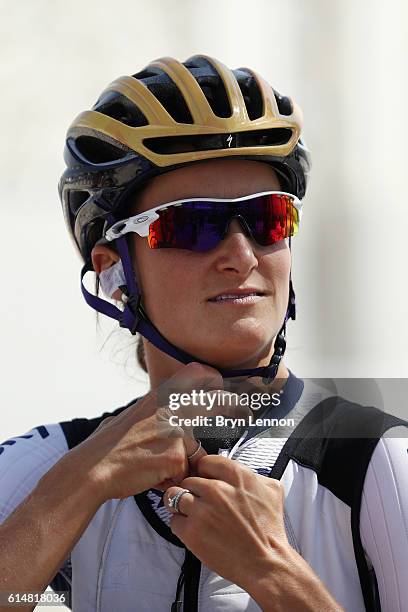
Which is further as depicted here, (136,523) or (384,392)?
(384,392)

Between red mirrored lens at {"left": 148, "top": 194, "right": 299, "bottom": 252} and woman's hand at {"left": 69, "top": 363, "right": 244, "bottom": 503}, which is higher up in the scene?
red mirrored lens at {"left": 148, "top": 194, "right": 299, "bottom": 252}

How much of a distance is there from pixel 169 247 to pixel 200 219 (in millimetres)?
152

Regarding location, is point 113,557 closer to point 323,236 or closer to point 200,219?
point 200,219

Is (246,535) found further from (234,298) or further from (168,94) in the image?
(168,94)

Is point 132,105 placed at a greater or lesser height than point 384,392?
greater

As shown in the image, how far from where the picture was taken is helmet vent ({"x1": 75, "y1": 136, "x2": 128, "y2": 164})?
3.12 metres

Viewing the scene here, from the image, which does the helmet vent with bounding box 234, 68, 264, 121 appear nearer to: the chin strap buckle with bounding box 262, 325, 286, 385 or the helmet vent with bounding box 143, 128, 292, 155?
the helmet vent with bounding box 143, 128, 292, 155

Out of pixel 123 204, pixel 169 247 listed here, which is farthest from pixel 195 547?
pixel 123 204

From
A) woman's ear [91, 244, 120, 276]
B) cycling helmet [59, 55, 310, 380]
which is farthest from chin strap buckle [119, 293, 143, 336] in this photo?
woman's ear [91, 244, 120, 276]

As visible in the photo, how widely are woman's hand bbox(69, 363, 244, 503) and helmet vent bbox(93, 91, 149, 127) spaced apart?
0.99 meters

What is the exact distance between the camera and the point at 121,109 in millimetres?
3168

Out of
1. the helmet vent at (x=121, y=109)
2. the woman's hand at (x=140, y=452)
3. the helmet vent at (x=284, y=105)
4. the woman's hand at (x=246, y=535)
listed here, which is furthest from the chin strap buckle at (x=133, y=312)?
the helmet vent at (x=284, y=105)

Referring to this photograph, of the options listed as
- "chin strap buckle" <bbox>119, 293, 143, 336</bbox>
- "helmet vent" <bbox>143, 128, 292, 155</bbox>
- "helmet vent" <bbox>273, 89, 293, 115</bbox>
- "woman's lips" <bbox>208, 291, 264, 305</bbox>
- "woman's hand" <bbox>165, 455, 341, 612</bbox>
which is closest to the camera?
"woman's hand" <bbox>165, 455, 341, 612</bbox>

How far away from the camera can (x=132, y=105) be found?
10.2ft
